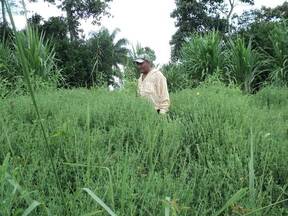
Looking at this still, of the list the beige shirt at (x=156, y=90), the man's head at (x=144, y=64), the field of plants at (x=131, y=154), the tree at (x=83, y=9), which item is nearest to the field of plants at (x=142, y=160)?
the field of plants at (x=131, y=154)

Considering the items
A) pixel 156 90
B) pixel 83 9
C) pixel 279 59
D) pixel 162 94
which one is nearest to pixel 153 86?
pixel 156 90

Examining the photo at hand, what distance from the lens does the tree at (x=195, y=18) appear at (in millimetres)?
25688

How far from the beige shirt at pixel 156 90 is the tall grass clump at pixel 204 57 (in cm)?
431

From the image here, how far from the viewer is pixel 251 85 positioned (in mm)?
11289

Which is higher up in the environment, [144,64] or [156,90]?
[144,64]

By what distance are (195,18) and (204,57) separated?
1600 cm

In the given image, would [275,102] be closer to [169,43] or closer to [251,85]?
[251,85]

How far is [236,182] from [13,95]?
4.11m

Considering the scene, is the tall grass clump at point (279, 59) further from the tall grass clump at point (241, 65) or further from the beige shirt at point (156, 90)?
the beige shirt at point (156, 90)

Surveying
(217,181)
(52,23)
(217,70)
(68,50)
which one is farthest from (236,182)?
(52,23)

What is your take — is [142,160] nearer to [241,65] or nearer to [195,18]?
[241,65]

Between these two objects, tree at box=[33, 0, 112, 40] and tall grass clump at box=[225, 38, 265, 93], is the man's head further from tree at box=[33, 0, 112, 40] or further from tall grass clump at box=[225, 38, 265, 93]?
tree at box=[33, 0, 112, 40]

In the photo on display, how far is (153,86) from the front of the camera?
6.06 meters

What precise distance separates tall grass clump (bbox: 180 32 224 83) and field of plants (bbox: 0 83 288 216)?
5.09 m
